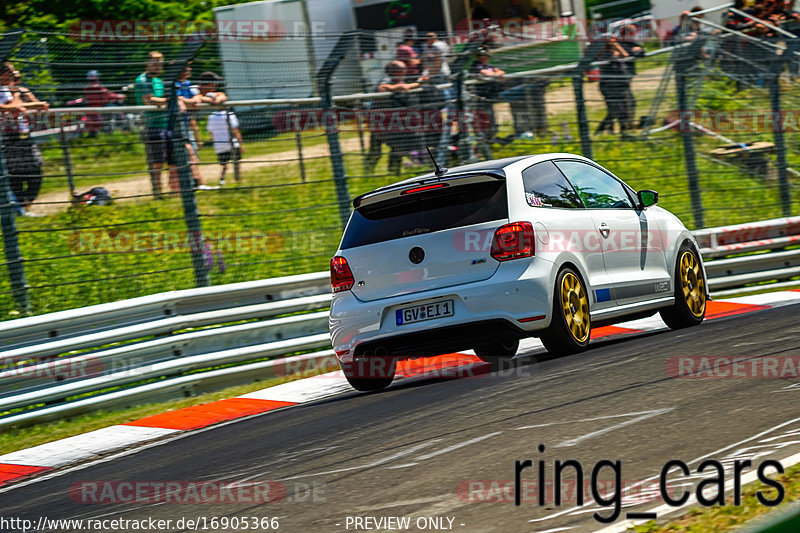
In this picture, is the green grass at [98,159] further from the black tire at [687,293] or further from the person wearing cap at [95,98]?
the black tire at [687,293]

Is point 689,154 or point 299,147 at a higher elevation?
point 299,147

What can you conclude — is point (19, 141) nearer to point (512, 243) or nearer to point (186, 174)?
point (186, 174)

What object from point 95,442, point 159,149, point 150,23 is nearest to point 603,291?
point 95,442

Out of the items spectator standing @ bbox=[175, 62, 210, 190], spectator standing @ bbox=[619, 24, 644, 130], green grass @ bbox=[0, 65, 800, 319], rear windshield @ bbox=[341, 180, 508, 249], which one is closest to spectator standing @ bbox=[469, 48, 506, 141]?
green grass @ bbox=[0, 65, 800, 319]

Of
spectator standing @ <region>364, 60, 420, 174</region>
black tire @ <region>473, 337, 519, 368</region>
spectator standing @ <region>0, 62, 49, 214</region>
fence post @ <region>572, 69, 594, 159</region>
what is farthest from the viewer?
fence post @ <region>572, 69, 594, 159</region>

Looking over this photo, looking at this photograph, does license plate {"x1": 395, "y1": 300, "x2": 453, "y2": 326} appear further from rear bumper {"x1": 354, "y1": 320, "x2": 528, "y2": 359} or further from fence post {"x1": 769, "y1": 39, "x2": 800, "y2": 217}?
fence post {"x1": 769, "y1": 39, "x2": 800, "y2": 217}

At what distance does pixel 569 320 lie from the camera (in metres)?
8.15

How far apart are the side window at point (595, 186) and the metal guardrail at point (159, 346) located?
2995mm

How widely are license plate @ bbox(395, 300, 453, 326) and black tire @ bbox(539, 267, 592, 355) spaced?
71cm

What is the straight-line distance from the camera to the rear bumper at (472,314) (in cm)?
778

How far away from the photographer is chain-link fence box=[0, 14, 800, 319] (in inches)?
412

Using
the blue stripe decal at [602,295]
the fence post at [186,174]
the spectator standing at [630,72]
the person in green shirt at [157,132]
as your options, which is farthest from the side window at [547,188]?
the spectator standing at [630,72]

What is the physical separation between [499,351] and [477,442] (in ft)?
13.4

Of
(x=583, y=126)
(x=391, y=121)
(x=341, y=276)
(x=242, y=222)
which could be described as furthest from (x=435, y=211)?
(x=583, y=126)
